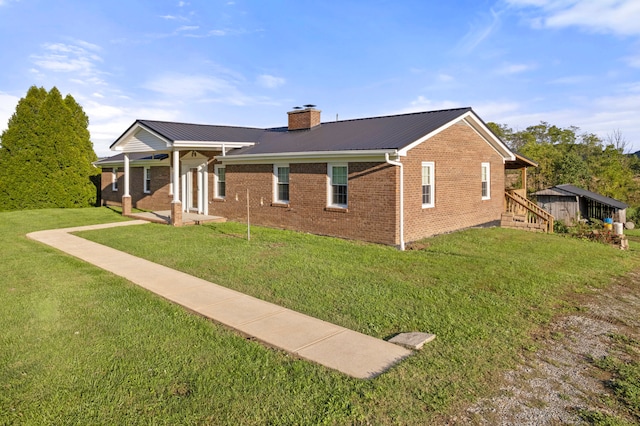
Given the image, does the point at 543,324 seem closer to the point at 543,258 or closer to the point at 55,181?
the point at 543,258

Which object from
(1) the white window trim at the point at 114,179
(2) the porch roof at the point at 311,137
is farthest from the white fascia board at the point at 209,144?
(1) the white window trim at the point at 114,179

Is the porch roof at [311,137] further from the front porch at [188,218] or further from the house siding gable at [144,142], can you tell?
the front porch at [188,218]

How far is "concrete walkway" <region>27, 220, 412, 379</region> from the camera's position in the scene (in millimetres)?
4711

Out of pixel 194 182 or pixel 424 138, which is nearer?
pixel 424 138

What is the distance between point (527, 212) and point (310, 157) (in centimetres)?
1013

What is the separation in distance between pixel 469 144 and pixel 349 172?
17.7 ft

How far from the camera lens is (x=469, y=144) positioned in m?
15.4

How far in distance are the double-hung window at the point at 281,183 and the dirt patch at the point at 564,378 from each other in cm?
1022

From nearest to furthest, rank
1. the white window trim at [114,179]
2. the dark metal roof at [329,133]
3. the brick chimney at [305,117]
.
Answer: the dark metal roof at [329,133] < the brick chimney at [305,117] < the white window trim at [114,179]

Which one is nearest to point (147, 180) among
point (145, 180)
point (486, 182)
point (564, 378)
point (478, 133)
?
point (145, 180)

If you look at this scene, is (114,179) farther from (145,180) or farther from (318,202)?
(318,202)

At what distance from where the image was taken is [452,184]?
14414 millimetres

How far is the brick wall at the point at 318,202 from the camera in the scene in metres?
12.1

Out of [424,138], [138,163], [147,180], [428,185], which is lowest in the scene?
[428,185]
